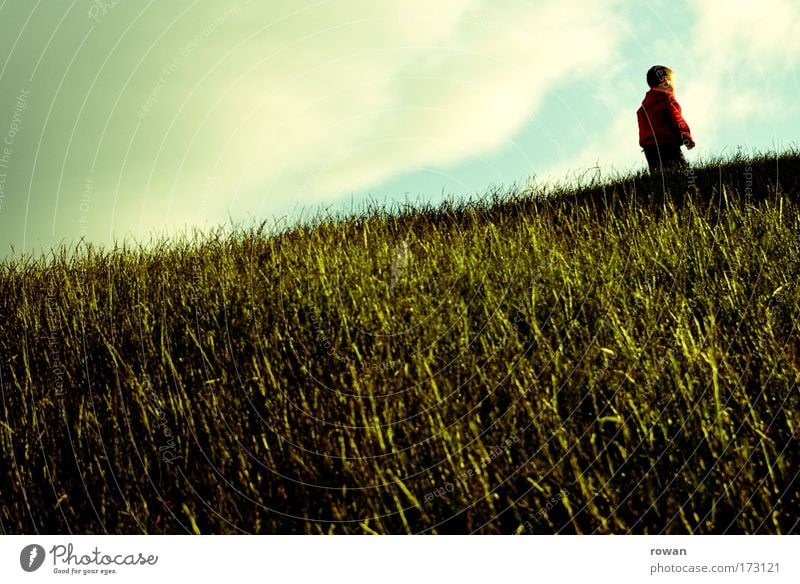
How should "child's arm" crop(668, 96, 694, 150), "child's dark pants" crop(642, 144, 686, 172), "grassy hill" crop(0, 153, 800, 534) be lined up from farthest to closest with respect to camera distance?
1. "child's dark pants" crop(642, 144, 686, 172)
2. "child's arm" crop(668, 96, 694, 150)
3. "grassy hill" crop(0, 153, 800, 534)

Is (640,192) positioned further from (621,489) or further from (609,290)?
(621,489)

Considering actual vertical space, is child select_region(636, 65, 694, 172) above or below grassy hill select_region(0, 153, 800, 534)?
above

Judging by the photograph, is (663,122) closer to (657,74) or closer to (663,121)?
(663,121)

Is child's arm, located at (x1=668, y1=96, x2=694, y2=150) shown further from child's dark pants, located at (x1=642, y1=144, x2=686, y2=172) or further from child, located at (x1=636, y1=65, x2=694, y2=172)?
child's dark pants, located at (x1=642, y1=144, x2=686, y2=172)

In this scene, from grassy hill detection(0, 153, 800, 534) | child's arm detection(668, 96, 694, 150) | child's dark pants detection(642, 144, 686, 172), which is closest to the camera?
grassy hill detection(0, 153, 800, 534)

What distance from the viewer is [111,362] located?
114 inches

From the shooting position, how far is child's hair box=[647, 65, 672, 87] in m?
8.56

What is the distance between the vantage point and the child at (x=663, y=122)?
8547 millimetres
